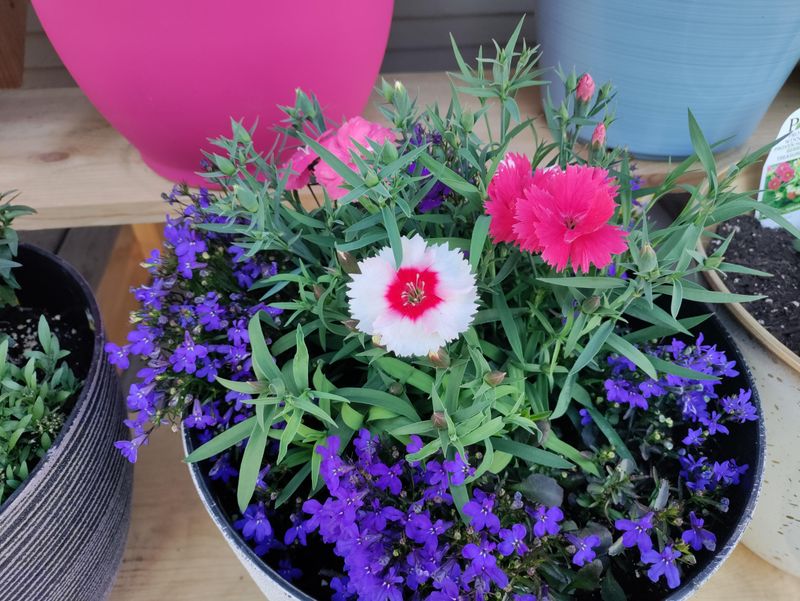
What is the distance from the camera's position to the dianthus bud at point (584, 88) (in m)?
0.51

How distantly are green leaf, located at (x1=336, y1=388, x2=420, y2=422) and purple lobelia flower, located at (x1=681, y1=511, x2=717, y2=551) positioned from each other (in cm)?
25

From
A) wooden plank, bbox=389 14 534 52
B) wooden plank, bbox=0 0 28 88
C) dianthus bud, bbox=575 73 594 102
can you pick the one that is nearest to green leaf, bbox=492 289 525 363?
dianthus bud, bbox=575 73 594 102

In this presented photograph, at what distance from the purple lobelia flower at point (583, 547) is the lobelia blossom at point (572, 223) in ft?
0.86

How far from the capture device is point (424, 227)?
23.1 inches

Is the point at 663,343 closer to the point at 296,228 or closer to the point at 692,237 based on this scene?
the point at 692,237

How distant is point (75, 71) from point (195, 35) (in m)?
0.16

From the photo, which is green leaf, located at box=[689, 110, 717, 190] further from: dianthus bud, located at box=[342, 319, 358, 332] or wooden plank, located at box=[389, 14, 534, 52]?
wooden plank, located at box=[389, 14, 534, 52]

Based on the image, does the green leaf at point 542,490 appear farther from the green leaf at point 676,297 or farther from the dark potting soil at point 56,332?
the dark potting soil at point 56,332

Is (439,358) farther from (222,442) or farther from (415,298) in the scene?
(222,442)

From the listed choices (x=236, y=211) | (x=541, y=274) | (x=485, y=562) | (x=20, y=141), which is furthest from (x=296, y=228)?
(x=20, y=141)

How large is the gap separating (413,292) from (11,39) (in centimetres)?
85

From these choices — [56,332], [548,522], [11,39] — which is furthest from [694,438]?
[11,39]

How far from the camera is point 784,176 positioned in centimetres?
76

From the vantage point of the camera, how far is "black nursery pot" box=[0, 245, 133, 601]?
1.79 feet
